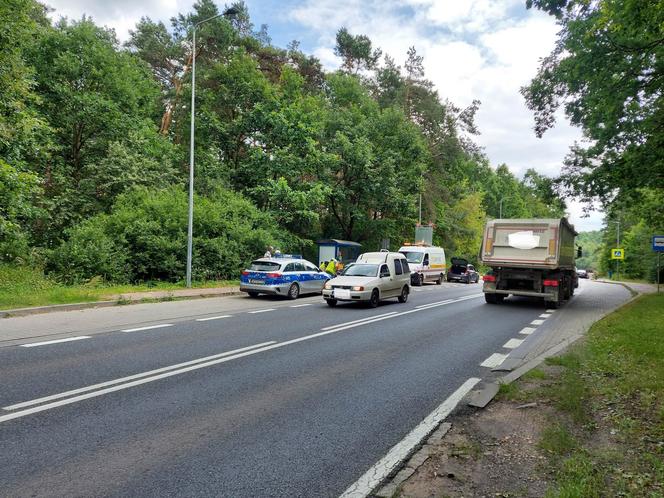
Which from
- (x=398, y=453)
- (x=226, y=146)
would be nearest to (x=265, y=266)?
(x=398, y=453)

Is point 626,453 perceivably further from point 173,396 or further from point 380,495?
point 173,396

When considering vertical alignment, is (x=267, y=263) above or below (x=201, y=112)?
below

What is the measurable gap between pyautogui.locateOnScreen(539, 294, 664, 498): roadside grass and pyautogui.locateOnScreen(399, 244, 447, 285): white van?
20.7 metres

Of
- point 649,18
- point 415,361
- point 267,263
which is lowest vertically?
point 415,361

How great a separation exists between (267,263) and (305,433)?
13.6 meters

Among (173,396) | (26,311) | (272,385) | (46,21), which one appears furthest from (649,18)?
(46,21)

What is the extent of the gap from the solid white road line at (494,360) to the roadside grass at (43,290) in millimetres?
11280

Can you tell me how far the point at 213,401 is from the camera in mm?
5207

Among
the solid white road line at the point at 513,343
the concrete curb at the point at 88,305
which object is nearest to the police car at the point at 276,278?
the concrete curb at the point at 88,305

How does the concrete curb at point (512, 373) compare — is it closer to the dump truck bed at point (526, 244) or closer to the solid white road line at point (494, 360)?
the solid white road line at point (494, 360)

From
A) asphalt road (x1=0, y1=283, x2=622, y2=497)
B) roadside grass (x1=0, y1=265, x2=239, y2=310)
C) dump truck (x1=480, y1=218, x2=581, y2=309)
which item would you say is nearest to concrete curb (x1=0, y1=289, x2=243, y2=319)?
roadside grass (x1=0, y1=265, x2=239, y2=310)

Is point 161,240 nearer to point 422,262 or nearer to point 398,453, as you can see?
point 422,262

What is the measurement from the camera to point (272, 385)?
5883 mm

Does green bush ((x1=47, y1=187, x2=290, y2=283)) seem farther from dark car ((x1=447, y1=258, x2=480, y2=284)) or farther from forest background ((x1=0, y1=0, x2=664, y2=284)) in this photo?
dark car ((x1=447, y1=258, x2=480, y2=284))
